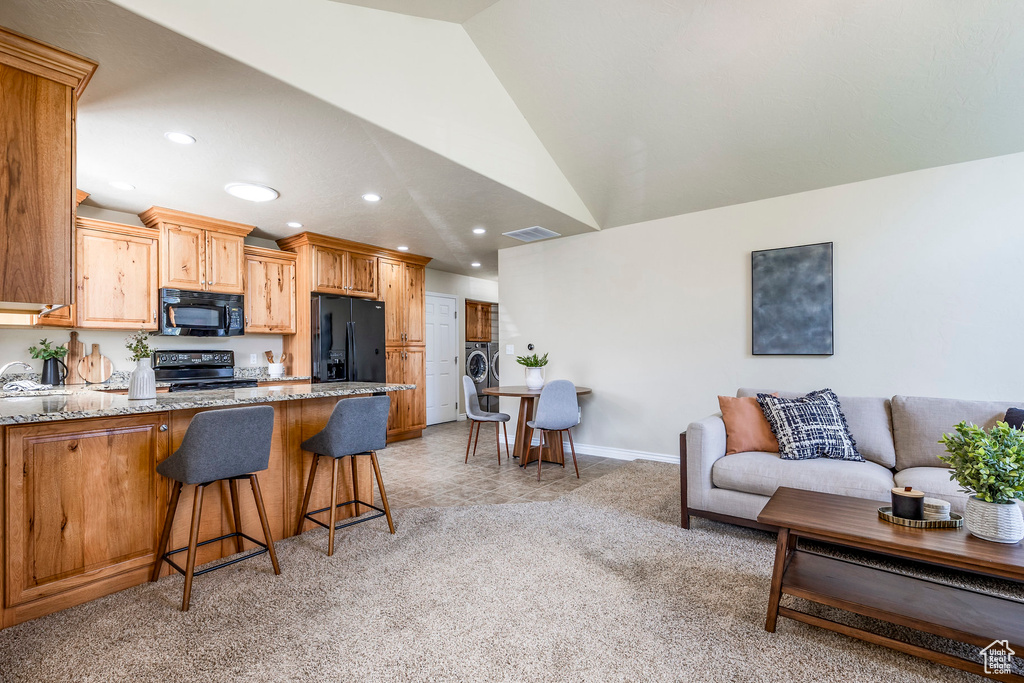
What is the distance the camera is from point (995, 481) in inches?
63.0

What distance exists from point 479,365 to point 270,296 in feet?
11.9

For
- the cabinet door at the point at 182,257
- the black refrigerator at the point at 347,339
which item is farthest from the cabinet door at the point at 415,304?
the cabinet door at the point at 182,257

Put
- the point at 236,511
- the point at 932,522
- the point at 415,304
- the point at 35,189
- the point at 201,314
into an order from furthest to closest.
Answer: the point at 415,304 < the point at 201,314 < the point at 236,511 < the point at 35,189 < the point at 932,522

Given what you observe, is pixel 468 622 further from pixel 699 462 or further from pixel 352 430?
pixel 699 462

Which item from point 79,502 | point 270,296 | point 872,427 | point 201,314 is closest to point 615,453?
point 872,427

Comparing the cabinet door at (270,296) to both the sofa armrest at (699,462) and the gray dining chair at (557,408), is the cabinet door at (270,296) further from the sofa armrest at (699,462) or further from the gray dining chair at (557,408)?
the sofa armrest at (699,462)

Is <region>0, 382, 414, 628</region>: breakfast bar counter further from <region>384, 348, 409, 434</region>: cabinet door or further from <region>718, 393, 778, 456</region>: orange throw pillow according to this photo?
<region>384, 348, 409, 434</region>: cabinet door

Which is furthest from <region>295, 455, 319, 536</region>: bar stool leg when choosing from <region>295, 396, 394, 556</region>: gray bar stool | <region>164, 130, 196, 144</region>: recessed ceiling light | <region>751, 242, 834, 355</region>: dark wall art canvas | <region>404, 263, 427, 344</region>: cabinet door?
<region>751, 242, 834, 355</region>: dark wall art canvas

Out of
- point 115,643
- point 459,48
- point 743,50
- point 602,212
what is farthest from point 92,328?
point 743,50

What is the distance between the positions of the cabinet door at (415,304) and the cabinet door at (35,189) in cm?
397

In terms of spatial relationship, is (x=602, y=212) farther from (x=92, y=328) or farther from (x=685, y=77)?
(x=92, y=328)

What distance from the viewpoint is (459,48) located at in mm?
3070

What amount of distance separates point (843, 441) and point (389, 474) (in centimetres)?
345

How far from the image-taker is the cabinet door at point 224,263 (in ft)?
14.6
